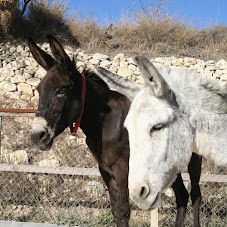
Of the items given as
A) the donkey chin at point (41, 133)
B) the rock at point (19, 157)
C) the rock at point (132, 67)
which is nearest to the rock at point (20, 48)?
the rock at point (132, 67)

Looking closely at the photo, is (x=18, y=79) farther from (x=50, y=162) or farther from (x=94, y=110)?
(x=94, y=110)

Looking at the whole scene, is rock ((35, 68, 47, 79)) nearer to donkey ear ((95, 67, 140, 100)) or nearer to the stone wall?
the stone wall

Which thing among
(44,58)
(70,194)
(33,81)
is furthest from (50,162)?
(33,81)

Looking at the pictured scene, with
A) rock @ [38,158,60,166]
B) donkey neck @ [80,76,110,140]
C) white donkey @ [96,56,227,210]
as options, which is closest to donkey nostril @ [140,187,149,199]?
white donkey @ [96,56,227,210]

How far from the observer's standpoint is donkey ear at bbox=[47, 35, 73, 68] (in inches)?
128

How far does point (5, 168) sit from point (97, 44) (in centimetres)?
640

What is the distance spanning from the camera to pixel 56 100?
10.3 ft

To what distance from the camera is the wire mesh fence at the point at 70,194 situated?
4652mm

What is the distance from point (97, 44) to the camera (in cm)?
1023

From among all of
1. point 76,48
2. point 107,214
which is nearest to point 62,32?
point 76,48

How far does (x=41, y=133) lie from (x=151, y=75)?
1.49 m

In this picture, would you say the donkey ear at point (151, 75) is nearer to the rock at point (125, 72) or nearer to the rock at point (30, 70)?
the rock at point (125, 72)

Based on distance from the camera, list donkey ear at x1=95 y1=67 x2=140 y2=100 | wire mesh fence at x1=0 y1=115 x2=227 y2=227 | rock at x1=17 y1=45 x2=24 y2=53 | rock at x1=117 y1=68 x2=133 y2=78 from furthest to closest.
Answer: rock at x1=17 y1=45 x2=24 y2=53 < rock at x1=117 y1=68 x2=133 y2=78 < wire mesh fence at x1=0 y1=115 x2=227 y2=227 < donkey ear at x1=95 y1=67 x2=140 y2=100

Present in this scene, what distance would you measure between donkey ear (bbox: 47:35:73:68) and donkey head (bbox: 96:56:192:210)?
56.6 inches
